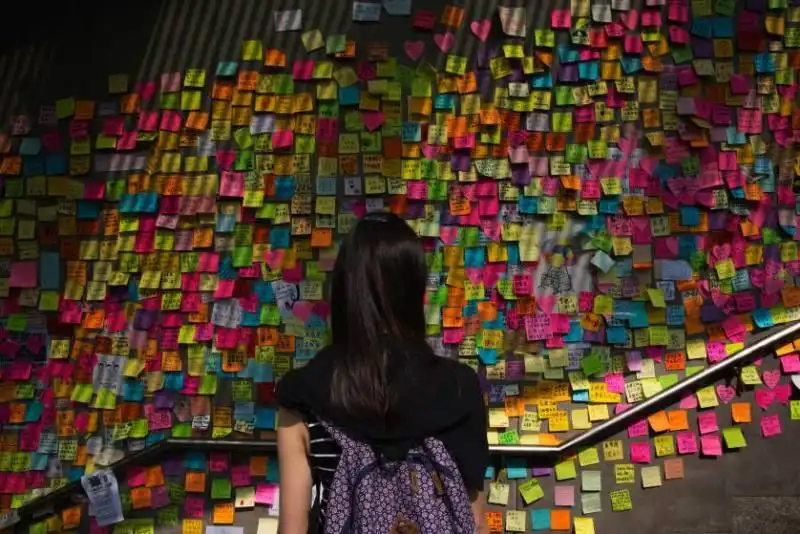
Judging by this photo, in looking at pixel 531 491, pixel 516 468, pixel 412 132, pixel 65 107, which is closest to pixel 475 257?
pixel 412 132

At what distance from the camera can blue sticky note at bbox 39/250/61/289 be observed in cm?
443

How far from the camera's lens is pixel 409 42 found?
4344 mm

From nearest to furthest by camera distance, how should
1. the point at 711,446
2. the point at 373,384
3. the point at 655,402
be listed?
the point at 373,384 → the point at 655,402 → the point at 711,446

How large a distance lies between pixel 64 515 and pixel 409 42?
2.94 m

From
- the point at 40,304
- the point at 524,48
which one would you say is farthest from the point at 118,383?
the point at 524,48

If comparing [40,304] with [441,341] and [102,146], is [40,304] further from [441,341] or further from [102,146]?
[441,341]

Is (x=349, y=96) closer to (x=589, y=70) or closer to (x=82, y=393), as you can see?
(x=589, y=70)

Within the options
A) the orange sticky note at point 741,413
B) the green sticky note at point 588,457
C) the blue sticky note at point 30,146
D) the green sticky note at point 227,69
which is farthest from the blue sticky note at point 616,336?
the blue sticky note at point 30,146

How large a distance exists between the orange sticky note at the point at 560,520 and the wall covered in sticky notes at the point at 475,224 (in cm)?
3

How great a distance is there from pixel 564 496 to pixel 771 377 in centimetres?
120

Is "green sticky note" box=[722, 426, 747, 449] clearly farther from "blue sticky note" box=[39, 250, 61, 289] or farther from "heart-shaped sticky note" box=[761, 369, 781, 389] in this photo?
"blue sticky note" box=[39, 250, 61, 289]

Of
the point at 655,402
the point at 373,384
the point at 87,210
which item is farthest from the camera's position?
the point at 87,210

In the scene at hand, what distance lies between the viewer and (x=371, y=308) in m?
1.90

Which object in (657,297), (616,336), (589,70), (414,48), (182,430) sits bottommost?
(182,430)
